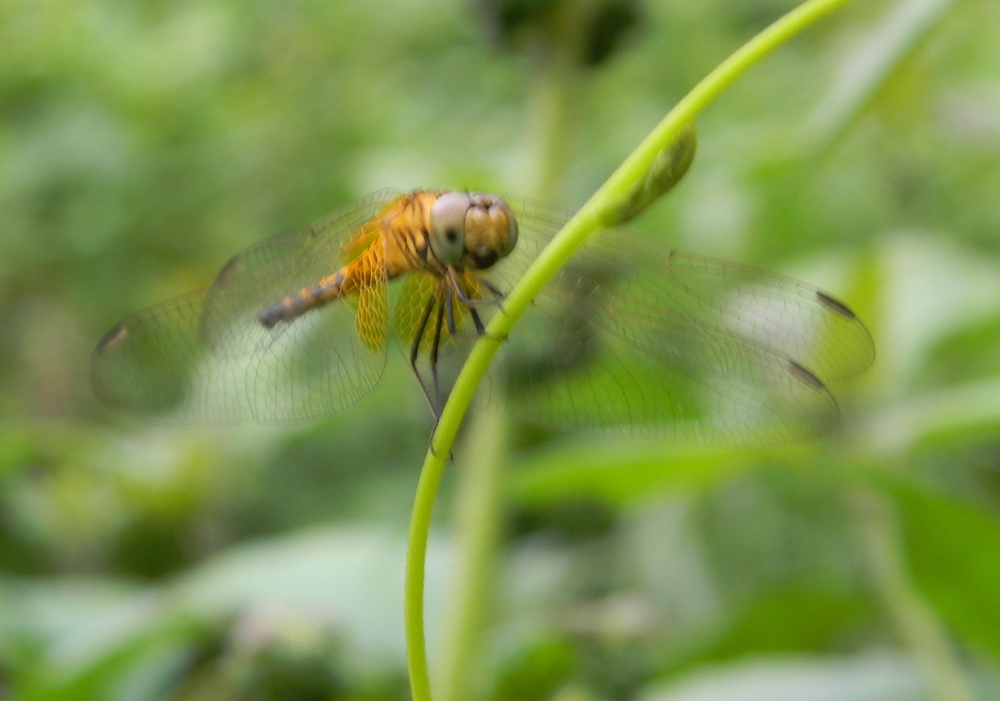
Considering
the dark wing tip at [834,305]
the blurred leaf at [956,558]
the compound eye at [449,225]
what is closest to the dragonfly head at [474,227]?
the compound eye at [449,225]

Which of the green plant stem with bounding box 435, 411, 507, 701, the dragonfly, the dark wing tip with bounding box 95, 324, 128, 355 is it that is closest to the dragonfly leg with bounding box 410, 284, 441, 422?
the dragonfly

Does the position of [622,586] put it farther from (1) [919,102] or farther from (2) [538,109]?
(1) [919,102]

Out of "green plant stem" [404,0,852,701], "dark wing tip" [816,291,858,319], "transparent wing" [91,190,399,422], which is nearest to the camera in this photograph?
"green plant stem" [404,0,852,701]

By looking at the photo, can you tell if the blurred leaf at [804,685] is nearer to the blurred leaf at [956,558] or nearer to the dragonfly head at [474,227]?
the blurred leaf at [956,558]

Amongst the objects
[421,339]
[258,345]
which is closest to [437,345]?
[421,339]

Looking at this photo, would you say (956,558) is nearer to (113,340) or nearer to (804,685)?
(804,685)

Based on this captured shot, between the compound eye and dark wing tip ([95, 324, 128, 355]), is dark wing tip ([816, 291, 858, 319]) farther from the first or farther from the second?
dark wing tip ([95, 324, 128, 355])

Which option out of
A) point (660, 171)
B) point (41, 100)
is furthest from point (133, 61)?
point (660, 171)
